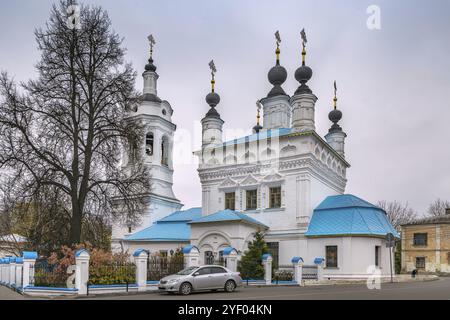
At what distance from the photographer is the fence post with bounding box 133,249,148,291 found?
18125 millimetres

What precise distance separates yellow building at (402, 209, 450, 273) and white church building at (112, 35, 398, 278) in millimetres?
15294

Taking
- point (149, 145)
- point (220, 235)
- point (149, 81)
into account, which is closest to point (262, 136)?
point (220, 235)

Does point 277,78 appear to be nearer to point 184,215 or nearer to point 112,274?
point 184,215

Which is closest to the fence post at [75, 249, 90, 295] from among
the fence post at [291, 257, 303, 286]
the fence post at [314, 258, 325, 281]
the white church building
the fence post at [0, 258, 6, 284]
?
the white church building

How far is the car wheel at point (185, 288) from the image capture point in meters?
16.1

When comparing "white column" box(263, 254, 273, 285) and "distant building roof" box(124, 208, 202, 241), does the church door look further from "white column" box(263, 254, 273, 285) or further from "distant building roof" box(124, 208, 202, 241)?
"distant building roof" box(124, 208, 202, 241)

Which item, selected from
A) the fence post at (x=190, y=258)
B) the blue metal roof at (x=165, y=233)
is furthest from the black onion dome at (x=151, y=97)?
the fence post at (x=190, y=258)

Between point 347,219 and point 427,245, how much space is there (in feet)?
73.4

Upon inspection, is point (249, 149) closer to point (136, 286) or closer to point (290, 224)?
point (290, 224)

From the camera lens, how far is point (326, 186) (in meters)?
30.7

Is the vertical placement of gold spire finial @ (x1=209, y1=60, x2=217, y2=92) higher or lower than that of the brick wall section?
higher

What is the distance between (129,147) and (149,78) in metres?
17.7

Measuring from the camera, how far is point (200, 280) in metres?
16.5
